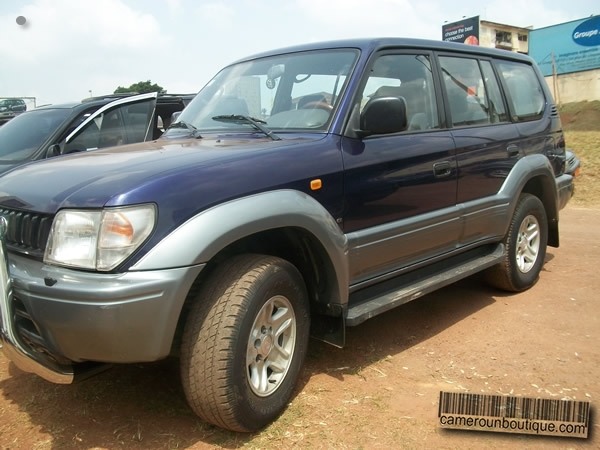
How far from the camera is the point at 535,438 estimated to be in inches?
102

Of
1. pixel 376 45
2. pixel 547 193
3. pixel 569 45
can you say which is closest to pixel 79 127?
pixel 376 45

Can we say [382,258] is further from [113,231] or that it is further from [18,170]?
[18,170]

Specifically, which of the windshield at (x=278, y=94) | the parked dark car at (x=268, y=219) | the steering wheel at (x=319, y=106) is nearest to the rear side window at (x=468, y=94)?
the parked dark car at (x=268, y=219)

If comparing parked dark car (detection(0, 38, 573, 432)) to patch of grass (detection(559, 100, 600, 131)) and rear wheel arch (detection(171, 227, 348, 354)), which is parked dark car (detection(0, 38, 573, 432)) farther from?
patch of grass (detection(559, 100, 600, 131))

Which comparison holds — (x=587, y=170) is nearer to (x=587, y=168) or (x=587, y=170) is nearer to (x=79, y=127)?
(x=587, y=168)

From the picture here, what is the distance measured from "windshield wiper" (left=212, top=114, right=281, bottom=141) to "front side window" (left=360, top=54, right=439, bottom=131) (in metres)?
0.71

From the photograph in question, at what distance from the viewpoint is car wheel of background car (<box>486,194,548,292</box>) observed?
452cm

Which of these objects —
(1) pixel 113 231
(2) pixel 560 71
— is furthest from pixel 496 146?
(2) pixel 560 71

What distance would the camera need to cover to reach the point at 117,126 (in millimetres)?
6184

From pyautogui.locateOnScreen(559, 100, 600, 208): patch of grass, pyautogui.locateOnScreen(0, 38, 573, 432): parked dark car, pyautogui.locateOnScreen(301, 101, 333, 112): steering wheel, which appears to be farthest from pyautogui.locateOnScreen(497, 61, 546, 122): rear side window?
pyautogui.locateOnScreen(559, 100, 600, 208): patch of grass

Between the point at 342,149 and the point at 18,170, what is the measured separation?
180 centimetres

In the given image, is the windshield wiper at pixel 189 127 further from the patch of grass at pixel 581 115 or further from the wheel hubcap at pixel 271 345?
the patch of grass at pixel 581 115

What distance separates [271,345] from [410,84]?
2076 mm

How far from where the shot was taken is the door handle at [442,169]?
3598mm
